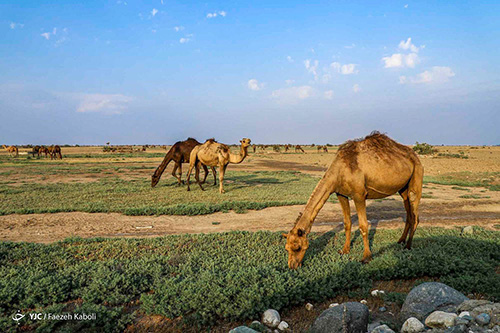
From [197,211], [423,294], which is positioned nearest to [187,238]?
[197,211]

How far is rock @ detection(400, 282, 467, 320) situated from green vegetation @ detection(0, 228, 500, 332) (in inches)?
23.8

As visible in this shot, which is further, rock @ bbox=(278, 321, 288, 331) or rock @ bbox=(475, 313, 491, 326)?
rock @ bbox=(278, 321, 288, 331)

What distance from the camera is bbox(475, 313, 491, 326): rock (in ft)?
12.4

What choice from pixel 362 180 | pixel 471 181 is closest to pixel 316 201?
pixel 362 180

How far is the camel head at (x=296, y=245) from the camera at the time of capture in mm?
6223

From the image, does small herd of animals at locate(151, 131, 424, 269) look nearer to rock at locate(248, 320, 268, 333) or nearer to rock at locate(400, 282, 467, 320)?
rock at locate(248, 320, 268, 333)

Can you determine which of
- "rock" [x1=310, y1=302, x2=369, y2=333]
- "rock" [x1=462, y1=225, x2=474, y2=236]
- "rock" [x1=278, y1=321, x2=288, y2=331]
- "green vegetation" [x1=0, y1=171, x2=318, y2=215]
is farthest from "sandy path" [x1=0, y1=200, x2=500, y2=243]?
"rock" [x1=310, y1=302, x2=369, y2=333]

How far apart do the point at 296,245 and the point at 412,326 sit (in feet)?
8.26

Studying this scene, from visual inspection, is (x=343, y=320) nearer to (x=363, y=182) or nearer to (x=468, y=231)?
(x=363, y=182)

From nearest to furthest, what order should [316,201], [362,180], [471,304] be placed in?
[471,304] → [316,201] → [362,180]

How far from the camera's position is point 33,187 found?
1869cm

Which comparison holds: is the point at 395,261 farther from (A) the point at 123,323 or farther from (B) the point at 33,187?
(B) the point at 33,187

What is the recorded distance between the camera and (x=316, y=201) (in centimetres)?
673

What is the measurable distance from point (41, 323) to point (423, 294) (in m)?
6.05
